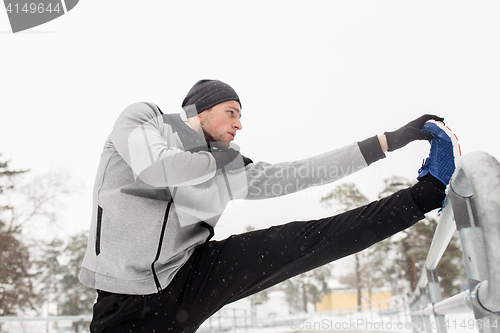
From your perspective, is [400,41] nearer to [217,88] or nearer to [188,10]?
[188,10]

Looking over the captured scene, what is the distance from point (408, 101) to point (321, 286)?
1929 inches

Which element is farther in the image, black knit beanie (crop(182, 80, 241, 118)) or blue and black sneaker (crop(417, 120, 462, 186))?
black knit beanie (crop(182, 80, 241, 118))

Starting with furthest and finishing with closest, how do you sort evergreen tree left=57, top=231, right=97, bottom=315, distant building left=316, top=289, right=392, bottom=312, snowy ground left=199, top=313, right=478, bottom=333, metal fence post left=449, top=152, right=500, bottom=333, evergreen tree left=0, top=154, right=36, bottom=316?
1. distant building left=316, top=289, right=392, bottom=312
2. evergreen tree left=57, top=231, right=97, bottom=315
3. evergreen tree left=0, top=154, right=36, bottom=316
4. snowy ground left=199, top=313, right=478, bottom=333
5. metal fence post left=449, top=152, right=500, bottom=333

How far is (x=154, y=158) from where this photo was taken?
1.24 meters

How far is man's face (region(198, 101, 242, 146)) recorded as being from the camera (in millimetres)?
1769

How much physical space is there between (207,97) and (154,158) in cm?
74

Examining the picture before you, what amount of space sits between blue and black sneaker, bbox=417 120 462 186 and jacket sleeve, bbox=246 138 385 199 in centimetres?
18

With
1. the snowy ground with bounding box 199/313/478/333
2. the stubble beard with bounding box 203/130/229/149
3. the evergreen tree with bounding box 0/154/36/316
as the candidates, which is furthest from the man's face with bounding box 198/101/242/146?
the evergreen tree with bounding box 0/154/36/316

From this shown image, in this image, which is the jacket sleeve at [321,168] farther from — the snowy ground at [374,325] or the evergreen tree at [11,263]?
the evergreen tree at [11,263]

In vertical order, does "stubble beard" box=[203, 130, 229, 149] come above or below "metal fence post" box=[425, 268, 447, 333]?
above

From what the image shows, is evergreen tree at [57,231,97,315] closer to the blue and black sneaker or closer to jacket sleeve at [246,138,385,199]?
jacket sleeve at [246,138,385,199]

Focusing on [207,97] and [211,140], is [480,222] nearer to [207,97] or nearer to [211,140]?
[211,140]

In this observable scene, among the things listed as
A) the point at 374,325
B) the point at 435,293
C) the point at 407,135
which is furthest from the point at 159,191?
the point at 374,325

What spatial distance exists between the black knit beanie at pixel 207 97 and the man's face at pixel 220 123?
0.03m
